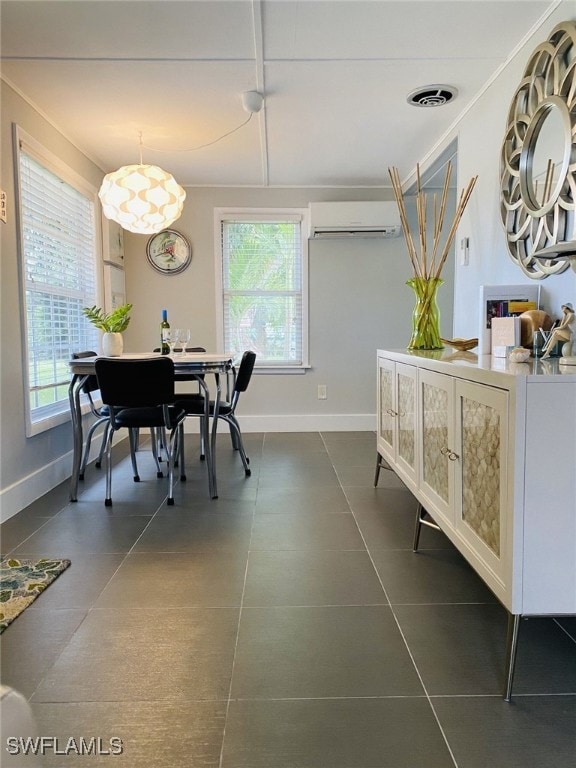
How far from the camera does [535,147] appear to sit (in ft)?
6.76

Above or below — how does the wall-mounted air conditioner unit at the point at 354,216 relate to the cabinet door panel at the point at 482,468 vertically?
above

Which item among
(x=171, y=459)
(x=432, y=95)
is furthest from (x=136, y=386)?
Answer: (x=432, y=95)

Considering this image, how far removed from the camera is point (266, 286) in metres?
4.77

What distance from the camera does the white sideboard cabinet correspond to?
4.03 ft

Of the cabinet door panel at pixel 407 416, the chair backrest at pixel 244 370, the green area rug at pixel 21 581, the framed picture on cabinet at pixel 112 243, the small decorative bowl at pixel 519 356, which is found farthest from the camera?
the framed picture on cabinet at pixel 112 243

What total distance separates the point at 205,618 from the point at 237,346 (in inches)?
133

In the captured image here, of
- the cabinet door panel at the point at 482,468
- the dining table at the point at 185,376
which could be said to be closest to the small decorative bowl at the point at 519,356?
the cabinet door panel at the point at 482,468

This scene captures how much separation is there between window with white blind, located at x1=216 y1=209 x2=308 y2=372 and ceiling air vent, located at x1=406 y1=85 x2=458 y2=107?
1.89 meters

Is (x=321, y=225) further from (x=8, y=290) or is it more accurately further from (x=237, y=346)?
(x=8, y=290)

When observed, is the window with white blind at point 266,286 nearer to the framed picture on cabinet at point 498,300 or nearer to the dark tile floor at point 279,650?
the dark tile floor at point 279,650

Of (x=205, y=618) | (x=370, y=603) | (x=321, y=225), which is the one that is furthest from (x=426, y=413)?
(x=321, y=225)

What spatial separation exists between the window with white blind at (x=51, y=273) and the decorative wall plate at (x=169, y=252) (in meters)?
0.72

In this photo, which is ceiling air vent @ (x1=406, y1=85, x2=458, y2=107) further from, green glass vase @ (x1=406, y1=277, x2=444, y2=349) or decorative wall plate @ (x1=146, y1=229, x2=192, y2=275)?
decorative wall plate @ (x1=146, y1=229, x2=192, y2=275)

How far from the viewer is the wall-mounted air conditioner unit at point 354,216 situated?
14.6 ft
